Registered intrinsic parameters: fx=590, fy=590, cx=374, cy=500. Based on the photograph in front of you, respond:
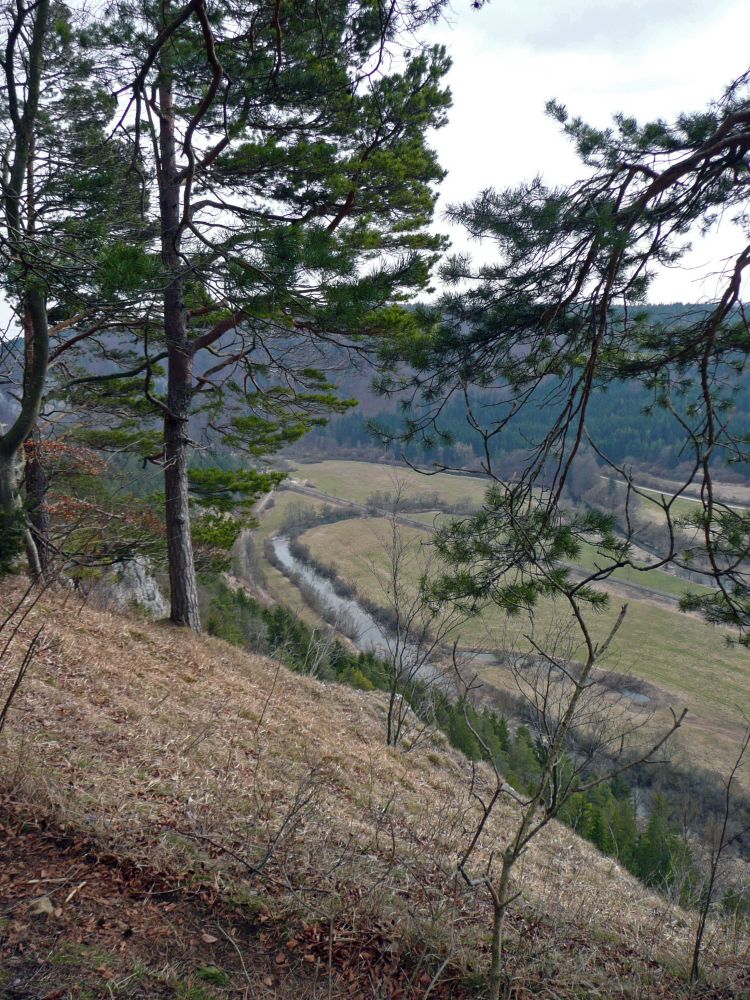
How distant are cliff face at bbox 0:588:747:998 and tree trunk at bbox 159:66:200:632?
235 centimetres

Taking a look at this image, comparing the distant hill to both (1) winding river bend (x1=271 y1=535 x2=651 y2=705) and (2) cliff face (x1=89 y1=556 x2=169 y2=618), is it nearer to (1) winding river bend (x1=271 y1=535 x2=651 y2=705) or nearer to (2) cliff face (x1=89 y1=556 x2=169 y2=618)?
(2) cliff face (x1=89 y1=556 x2=169 y2=618)

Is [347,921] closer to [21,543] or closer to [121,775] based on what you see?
[121,775]

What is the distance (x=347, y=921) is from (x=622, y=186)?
4.03m

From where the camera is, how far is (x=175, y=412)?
7820 millimetres

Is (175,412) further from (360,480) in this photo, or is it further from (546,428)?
(360,480)

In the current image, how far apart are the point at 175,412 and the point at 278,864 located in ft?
19.7

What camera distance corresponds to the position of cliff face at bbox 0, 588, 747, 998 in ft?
8.73

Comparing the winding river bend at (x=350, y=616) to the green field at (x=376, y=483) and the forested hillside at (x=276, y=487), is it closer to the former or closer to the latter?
the green field at (x=376, y=483)

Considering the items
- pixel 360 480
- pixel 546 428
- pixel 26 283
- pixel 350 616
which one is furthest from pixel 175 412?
pixel 360 480

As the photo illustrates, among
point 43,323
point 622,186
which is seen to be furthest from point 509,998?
point 43,323

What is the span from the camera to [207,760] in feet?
14.9

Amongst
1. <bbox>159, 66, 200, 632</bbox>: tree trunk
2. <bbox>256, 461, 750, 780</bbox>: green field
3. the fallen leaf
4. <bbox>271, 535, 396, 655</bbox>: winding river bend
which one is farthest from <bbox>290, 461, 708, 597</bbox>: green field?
the fallen leaf

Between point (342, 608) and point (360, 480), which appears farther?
point (360, 480)

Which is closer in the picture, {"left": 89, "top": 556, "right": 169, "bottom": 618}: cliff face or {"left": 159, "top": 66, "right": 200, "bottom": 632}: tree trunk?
{"left": 159, "top": 66, "right": 200, "bottom": 632}: tree trunk
